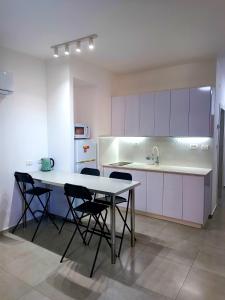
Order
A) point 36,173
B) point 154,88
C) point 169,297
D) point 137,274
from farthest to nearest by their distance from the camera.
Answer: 1. point 154,88
2. point 36,173
3. point 137,274
4. point 169,297

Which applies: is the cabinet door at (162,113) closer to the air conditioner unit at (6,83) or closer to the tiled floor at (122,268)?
the tiled floor at (122,268)

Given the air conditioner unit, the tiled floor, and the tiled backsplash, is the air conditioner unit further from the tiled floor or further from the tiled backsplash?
the tiled floor

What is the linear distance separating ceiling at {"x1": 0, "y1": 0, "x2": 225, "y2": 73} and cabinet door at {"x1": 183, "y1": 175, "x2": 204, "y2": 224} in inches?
80.4

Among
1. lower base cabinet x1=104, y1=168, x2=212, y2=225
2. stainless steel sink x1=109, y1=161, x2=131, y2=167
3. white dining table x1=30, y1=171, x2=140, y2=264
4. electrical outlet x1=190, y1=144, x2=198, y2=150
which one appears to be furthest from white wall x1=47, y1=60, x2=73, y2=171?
electrical outlet x1=190, y1=144, x2=198, y2=150

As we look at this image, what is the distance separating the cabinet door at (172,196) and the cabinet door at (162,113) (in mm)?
858

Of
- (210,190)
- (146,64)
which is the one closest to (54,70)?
(146,64)

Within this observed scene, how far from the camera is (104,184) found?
2854 mm

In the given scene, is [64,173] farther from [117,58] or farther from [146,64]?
[146,64]

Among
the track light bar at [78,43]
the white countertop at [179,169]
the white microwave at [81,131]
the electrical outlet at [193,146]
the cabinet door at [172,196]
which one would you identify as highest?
the track light bar at [78,43]

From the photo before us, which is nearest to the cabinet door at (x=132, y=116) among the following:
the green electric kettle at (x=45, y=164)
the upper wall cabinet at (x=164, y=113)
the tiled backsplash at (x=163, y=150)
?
the upper wall cabinet at (x=164, y=113)

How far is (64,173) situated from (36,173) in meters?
0.47

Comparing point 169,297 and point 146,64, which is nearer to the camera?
point 169,297

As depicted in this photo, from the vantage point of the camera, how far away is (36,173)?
11.9 ft

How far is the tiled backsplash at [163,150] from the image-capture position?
3986 millimetres
